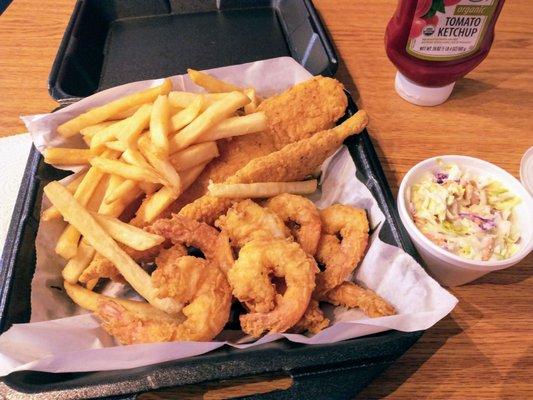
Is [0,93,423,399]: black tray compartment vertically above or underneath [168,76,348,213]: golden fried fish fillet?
underneath

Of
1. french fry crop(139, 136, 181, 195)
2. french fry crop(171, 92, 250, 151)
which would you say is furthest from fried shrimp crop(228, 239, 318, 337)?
french fry crop(171, 92, 250, 151)

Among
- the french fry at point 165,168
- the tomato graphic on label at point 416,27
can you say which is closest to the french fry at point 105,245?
the french fry at point 165,168

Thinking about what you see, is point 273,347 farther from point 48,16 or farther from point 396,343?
point 48,16

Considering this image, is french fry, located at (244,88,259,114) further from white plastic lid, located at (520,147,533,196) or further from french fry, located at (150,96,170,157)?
white plastic lid, located at (520,147,533,196)

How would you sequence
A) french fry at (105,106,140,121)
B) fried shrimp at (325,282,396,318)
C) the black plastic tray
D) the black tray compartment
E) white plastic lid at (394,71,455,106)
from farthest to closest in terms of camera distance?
the black plastic tray → white plastic lid at (394,71,455,106) → french fry at (105,106,140,121) → fried shrimp at (325,282,396,318) → the black tray compartment

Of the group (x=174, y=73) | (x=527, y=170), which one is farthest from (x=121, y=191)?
(x=527, y=170)

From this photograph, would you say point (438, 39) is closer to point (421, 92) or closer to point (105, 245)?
point (421, 92)

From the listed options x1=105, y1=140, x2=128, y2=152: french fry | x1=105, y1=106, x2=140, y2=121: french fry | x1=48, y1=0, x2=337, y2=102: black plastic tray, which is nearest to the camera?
x1=105, y1=140, x2=128, y2=152: french fry
